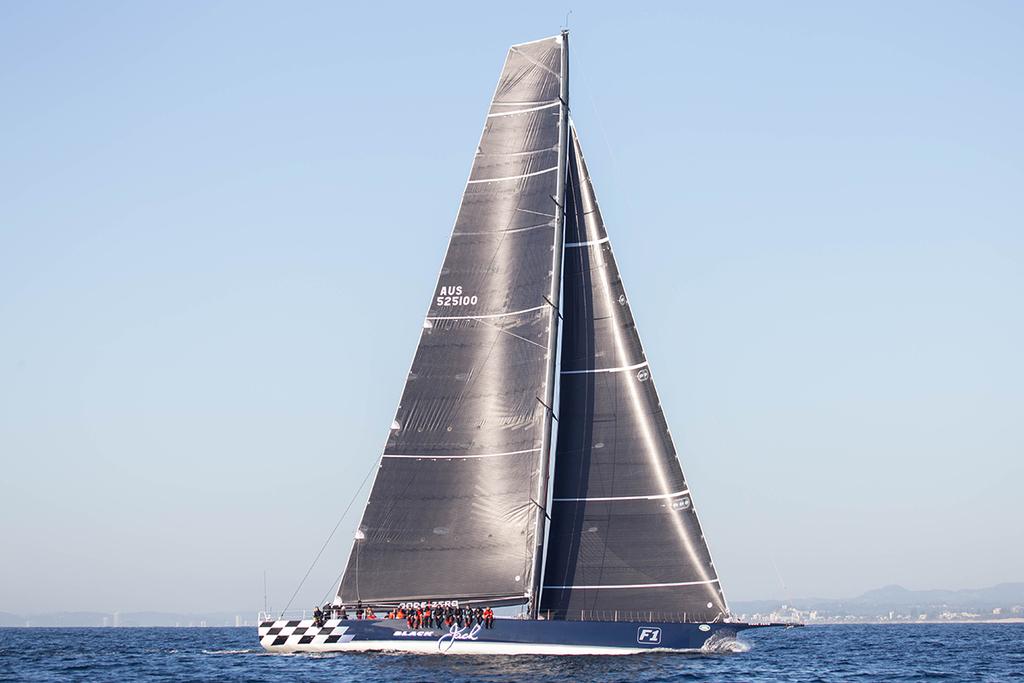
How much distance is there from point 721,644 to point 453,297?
1274 cm

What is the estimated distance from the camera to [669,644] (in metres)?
36.2

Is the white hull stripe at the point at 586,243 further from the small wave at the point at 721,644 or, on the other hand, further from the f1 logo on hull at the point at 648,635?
the small wave at the point at 721,644

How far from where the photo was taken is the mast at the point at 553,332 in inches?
1495

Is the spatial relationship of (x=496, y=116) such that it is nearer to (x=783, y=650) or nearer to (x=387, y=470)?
(x=387, y=470)

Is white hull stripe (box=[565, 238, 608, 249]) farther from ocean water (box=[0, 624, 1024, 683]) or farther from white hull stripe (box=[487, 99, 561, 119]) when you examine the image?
ocean water (box=[0, 624, 1024, 683])

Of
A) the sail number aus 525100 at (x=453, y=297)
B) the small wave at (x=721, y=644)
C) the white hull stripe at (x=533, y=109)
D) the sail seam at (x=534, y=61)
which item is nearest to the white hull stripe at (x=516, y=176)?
the white hull stripe at (x=533, y=109)

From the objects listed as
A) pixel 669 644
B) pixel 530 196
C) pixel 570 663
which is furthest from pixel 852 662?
pixel 530 196

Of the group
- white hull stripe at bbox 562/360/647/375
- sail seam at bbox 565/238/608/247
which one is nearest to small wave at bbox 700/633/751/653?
white hull stripe at bbox 562/360/647/375

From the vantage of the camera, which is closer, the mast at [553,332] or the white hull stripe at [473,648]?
the white hull stripe at [473,648]

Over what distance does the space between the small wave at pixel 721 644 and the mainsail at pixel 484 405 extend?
→ 16.8 feet

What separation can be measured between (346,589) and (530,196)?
12.9 metres

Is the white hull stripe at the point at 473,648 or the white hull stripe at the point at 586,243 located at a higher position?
the white hull stripe at the point at 586,243

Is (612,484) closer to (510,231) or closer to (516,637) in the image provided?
(516,637)

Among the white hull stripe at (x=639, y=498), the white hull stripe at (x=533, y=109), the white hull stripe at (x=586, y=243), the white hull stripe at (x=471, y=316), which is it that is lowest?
the white hull stripe at (x=639, y=498)
